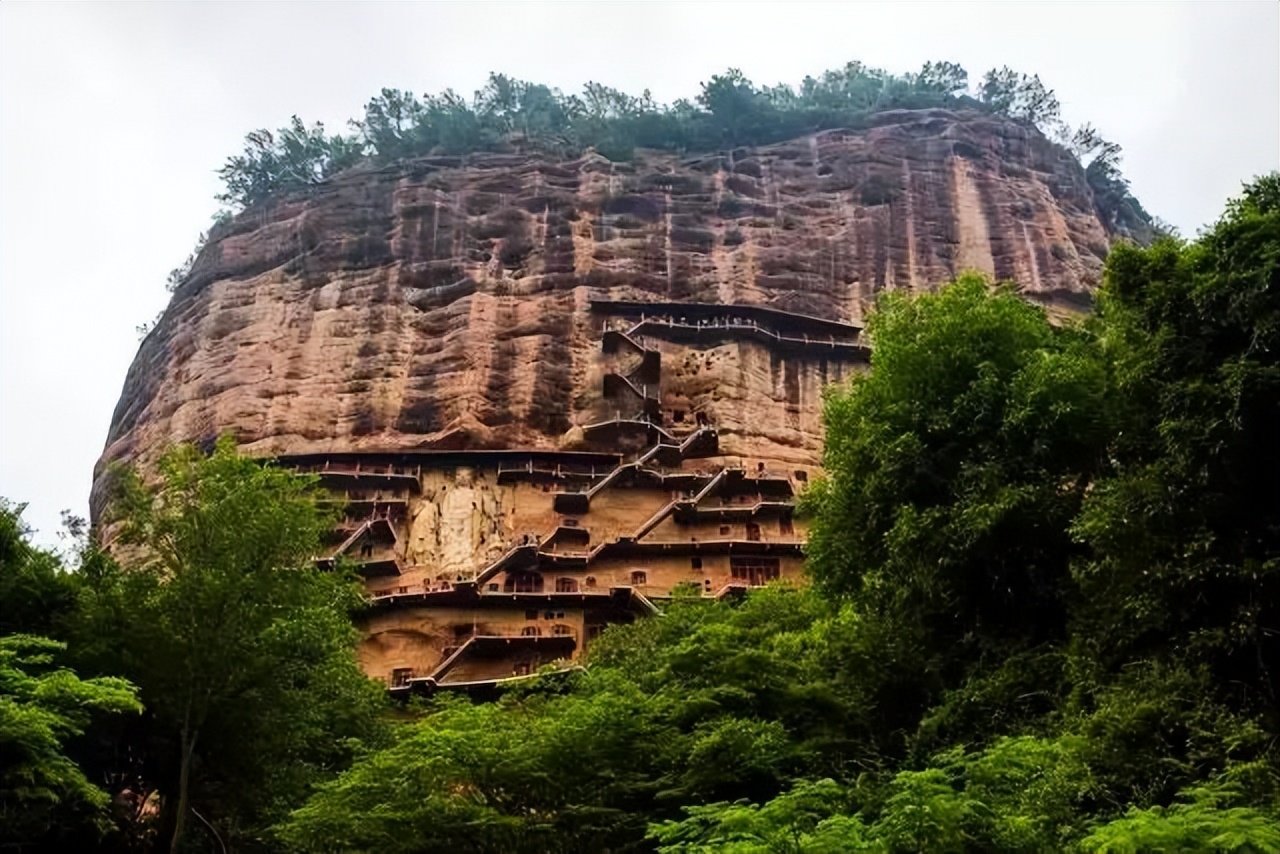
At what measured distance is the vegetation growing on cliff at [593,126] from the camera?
47594 mm

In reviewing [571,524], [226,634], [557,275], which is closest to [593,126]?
[557,275]

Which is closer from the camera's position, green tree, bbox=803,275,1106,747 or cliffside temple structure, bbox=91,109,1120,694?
green tree, bbox=803,275,1106,747

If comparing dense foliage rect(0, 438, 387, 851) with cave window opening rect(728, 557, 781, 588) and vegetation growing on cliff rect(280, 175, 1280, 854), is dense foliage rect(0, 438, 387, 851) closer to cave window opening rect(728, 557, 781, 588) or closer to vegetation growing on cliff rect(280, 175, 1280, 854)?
vegetation growing on cliff rect(280, 175, 1280, 854)

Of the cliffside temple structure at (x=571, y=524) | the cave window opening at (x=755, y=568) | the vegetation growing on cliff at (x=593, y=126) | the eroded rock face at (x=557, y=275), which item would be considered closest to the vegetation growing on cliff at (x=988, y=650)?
the cliffside temple structure at (x=571, y=524)

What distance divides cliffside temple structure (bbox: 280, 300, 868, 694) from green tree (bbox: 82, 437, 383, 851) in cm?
934

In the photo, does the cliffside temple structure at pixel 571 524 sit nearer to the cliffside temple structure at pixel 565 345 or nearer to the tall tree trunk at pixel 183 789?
the cliffside temple structure at pixel 565 345

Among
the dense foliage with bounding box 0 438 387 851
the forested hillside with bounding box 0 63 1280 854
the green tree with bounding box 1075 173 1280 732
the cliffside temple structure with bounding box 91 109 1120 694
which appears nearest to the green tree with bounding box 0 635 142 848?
the forested hillside with bounding box 0 63 1280 854

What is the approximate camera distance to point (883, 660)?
44.6 ft

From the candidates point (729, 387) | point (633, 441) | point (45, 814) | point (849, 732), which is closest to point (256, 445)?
point (633, 441)

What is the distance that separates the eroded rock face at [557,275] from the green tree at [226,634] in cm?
1602

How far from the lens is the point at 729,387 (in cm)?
3612

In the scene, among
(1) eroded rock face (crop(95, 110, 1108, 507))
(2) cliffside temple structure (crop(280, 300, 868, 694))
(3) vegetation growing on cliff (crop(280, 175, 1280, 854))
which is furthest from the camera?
(1) eroded rock face (crop(95, 110, 1108, 507))

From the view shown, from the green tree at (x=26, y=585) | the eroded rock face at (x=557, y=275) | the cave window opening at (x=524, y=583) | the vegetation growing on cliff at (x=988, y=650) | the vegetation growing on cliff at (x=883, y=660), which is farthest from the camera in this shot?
the eroded rock face at (x=557, y=275)

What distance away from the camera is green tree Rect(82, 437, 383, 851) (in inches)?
576
